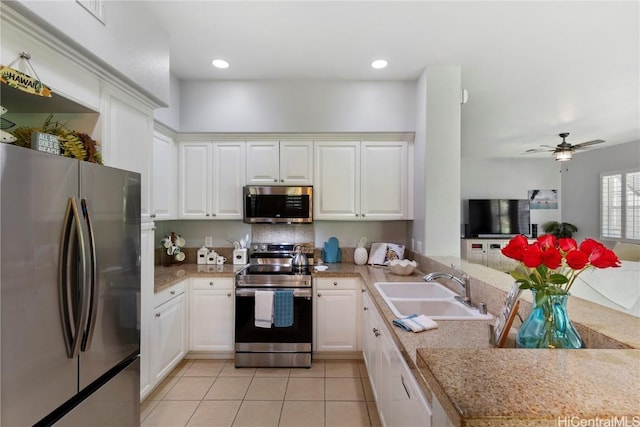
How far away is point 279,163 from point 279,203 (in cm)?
43

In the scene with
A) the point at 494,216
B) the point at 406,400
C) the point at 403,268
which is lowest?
the point at 406,400

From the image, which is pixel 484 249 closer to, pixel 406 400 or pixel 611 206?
pixel 611 206

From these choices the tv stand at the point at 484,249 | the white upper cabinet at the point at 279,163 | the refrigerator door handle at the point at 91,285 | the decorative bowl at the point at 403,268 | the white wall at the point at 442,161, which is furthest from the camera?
the tv stand at the point at 484,249

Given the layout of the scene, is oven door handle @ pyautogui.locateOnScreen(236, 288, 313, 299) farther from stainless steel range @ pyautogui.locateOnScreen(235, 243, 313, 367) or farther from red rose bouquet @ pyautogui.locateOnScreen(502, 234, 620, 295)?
red rose bouquet @ pyautogui.locateOnScreen(502, 234, 620, 295)

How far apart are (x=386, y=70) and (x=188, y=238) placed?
8.99 ft

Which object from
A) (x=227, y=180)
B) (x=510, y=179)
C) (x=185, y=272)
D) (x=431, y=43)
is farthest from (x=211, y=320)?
(x=510, y=179)

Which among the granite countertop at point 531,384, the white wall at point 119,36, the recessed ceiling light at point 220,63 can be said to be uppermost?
the recessed ceiling light at point 220,63

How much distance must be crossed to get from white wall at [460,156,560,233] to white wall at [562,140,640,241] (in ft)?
0.61

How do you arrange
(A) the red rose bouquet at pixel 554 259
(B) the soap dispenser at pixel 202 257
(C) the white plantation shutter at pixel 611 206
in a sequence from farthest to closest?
1. (C) the white plantation shutter at pixel 611 206
2. (B) the soap dispenser at pixel 202 257
3. (A) the red rose bouquet at pixel 554 259

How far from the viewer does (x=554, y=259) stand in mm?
946

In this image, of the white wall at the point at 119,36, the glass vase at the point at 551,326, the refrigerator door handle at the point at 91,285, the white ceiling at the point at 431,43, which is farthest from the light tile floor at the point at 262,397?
the white ceiling at the point at 431,43

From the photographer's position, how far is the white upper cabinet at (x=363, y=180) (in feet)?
10.6

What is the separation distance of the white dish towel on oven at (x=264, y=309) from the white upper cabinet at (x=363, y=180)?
1.01 meters

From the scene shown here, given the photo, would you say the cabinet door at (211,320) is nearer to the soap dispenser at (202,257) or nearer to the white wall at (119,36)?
the soap dispenser at (202,257)
